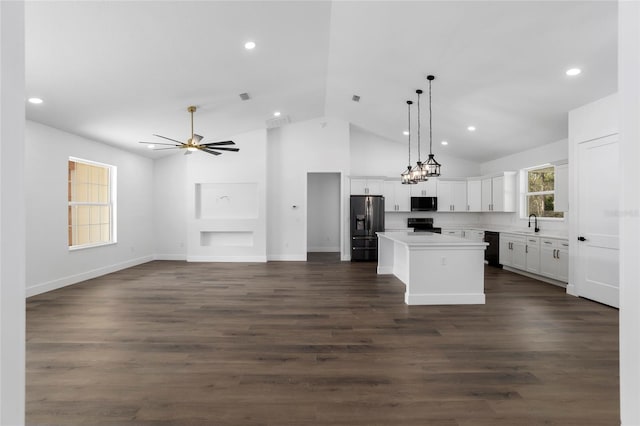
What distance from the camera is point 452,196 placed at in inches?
332

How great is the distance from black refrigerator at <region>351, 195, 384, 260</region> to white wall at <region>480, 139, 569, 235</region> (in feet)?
9.56

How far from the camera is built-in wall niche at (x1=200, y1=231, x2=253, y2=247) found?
326 inches

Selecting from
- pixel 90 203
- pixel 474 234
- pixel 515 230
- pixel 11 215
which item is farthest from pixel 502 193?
pixel 90 203

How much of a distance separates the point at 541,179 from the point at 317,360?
254 inches

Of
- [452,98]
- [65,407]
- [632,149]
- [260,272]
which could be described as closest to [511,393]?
[632,149]

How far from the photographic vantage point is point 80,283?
5.64 metres

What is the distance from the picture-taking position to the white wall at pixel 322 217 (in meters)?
10.3

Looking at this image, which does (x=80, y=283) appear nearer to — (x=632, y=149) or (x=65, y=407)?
(x=65, y=407)

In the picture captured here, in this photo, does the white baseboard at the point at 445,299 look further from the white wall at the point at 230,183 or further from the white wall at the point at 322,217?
the white wall at the point at 322,217

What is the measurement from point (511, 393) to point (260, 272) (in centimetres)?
518

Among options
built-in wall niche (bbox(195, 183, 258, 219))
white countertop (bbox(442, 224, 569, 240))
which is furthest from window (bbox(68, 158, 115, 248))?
white countertop (bbox(442, 224, 569, 240))

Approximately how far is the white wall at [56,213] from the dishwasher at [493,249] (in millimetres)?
8353

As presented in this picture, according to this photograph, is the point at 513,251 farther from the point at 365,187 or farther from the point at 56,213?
the point at 56,213

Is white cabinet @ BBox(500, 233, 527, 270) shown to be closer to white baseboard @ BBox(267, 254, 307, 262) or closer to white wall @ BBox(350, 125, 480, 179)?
white wall @ BBox(350, 125, 480, 179)
